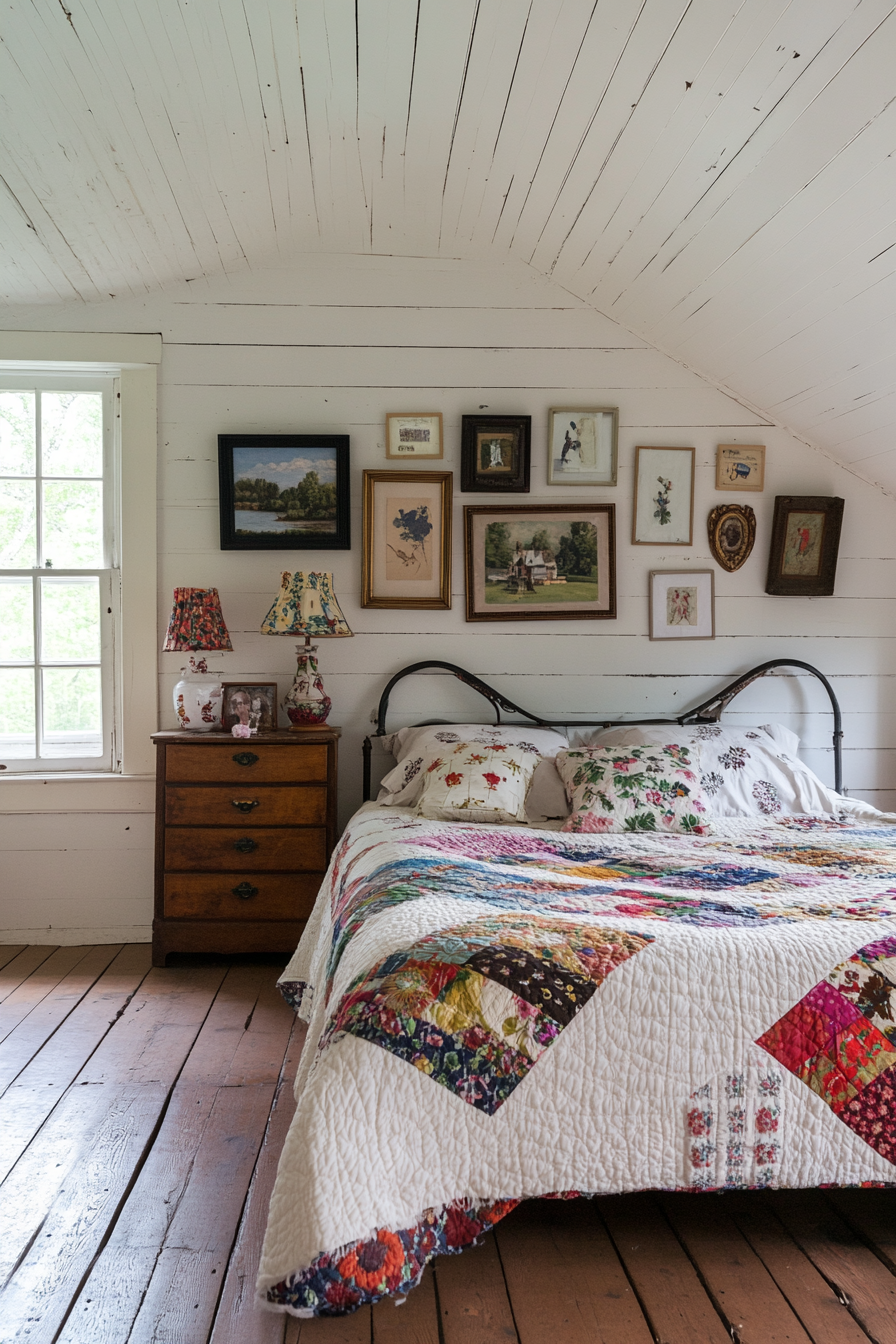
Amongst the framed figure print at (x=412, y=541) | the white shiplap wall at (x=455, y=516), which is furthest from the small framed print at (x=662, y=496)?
the framed figure print at (x=412, y=541)

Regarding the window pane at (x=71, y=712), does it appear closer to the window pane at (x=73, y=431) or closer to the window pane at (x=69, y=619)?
the window pane at (x=69, y=619)

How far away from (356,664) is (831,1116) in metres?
2.33

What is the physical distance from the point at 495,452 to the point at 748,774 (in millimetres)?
1485

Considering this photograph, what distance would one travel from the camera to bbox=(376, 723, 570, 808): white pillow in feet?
9.93

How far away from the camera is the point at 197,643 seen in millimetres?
3166

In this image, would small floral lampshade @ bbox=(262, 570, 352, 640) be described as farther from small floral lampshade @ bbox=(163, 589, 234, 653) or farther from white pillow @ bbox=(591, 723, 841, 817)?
white pillow @ bbox=(591, 723, 841, 817)

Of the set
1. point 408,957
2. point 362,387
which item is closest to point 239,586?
point 362,387

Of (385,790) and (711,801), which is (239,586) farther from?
(711,801)

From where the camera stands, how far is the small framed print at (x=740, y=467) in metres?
3.52

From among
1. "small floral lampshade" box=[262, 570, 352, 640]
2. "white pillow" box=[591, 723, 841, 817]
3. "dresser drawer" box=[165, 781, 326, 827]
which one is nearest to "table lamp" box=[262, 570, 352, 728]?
"small floral lampshade" box=[262, 570, 352, 640]

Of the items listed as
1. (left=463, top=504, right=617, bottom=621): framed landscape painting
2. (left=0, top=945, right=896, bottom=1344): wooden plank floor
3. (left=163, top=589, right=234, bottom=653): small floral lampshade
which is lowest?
(left=0, top=945, right=896, bottom=1344): wooden plank floor

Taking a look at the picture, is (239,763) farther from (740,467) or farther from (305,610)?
(740,467)

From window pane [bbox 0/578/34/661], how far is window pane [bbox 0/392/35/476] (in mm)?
425

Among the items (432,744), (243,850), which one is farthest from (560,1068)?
(243,850)
